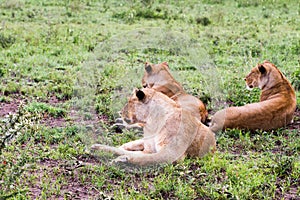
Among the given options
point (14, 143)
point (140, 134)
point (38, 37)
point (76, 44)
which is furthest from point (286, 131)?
point (38, 37)

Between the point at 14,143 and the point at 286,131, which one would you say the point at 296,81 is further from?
the point at 14,143

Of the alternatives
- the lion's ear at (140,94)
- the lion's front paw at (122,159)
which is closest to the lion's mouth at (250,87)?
the lion's ear at (140,94)

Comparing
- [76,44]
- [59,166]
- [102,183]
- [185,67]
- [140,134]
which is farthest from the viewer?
[76,44]

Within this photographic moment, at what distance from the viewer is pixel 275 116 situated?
6695mm

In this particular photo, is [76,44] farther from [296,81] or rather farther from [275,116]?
[275,116]

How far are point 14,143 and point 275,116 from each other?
9.85 feet

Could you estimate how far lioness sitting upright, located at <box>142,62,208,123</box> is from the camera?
258 inches

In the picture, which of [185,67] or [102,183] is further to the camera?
[185,67]

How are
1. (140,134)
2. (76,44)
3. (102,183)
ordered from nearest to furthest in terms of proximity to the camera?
→ 1. (102,183)
2. (140,134)
3. (76,44)

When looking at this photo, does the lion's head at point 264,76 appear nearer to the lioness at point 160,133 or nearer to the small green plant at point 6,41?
the lioness at point 160,133

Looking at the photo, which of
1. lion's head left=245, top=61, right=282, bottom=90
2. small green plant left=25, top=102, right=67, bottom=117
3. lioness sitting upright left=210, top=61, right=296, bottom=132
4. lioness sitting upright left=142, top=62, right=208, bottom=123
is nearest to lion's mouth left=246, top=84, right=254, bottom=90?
lion's head left=245, top=61, right=282, bottom=90

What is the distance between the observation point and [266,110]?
673 cm

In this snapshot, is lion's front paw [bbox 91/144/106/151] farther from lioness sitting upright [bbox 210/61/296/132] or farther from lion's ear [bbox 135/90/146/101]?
lioness sitting upright [bbox 210/61/296/132]

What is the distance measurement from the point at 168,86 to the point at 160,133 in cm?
149
